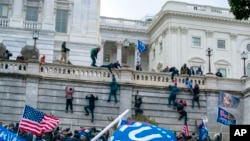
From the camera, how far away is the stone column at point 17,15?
45.8 meters

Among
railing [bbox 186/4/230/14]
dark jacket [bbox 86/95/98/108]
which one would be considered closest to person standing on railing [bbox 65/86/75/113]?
dark jacket [bbox 86/95/98/108]

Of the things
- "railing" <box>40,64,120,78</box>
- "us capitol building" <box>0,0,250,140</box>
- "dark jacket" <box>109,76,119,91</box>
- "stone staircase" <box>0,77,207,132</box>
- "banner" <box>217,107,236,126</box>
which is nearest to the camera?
"banner" <box>217,107,236,126</box>

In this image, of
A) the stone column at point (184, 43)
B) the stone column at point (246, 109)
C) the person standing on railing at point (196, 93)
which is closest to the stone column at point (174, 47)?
→ the stone column at point (184, 43)

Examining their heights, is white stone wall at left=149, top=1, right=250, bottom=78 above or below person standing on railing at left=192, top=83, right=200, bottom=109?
above

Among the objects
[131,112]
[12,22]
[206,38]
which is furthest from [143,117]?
[206,38]

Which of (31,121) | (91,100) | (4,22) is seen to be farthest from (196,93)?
(4,22)

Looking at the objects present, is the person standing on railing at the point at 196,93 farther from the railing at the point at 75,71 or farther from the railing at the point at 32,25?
the railing at the point at 32,25

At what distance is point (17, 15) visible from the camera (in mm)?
46219

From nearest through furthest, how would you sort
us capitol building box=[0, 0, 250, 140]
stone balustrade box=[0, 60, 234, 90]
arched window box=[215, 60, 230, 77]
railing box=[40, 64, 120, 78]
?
1. stone balustrade box=[0, 60, 234, 90]
2. us capitol building box=[0, 0, 250, 140]
3. railing box=[40, 64, 120, 78]
4. arched window box=[215, 60, 230, 77]

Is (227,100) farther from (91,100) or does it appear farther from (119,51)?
(119,51)

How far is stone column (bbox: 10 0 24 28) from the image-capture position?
45844mm

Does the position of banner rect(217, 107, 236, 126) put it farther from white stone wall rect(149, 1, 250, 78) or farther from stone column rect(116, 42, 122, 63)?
stone column rect(116, 42, 122, 63)

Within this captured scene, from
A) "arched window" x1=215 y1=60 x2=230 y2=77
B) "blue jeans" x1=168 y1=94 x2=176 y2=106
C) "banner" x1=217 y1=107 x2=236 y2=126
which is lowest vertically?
"banner" x1=217 y1=107 x2=236 y2=126

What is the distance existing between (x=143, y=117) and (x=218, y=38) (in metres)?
39.1
